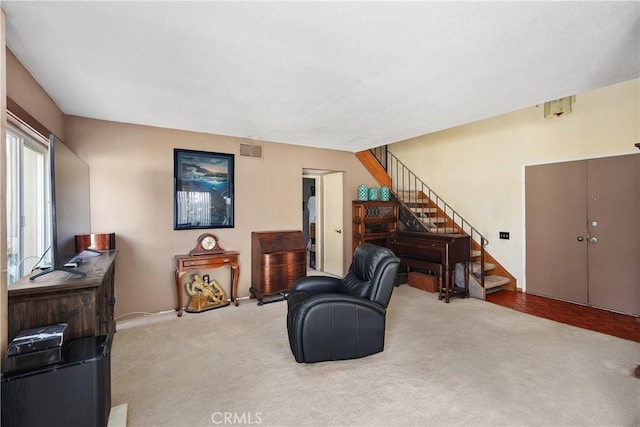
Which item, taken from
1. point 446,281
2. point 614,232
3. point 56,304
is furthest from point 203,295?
point 614,232

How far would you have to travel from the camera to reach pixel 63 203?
2117 mm

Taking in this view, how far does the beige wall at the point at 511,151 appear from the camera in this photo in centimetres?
393

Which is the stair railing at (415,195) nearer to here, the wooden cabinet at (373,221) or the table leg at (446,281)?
the wooden cabinet at (373,221)

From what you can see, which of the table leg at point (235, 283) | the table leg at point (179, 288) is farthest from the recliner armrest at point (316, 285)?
the table leg at point (179, 288)

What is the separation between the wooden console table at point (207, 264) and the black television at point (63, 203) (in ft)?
3.83

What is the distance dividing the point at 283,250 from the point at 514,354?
117 inches

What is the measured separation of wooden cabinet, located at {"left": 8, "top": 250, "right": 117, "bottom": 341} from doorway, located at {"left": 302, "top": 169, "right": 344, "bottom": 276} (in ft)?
13.3

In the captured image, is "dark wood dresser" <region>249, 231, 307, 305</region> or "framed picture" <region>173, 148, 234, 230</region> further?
"dark wood dresser" <region>249, 231, 307, 305</region>

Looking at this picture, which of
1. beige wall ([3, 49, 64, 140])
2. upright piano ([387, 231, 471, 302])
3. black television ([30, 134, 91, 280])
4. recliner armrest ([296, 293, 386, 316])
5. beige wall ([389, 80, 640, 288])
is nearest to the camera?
black television ([30, 134, 91, 280])

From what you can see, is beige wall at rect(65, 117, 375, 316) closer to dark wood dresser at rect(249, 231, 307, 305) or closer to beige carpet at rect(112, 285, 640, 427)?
dark wood dresser at rect(249, 231, 307, 305)

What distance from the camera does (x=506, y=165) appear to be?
16.7 feet

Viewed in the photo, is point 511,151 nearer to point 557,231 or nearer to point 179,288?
point 557,231

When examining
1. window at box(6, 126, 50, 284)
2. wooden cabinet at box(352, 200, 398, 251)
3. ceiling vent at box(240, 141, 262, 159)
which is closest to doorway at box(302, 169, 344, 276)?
wooden cabinet at box(352, 200, 398, 251)

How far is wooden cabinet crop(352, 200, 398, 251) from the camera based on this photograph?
17.9 ft
